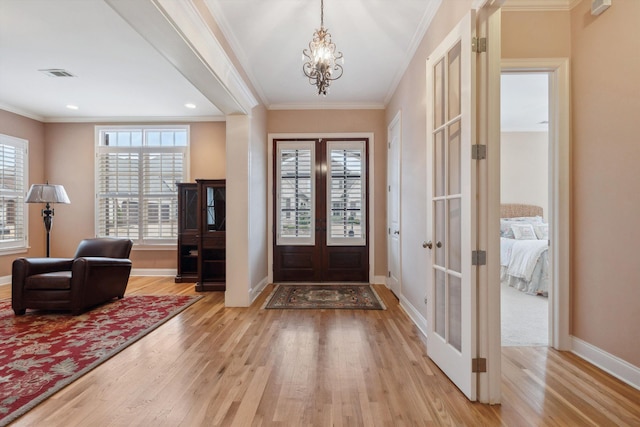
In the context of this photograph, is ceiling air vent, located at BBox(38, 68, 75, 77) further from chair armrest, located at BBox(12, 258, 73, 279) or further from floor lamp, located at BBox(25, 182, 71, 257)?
chair armrest, located at BBox(12, 258, 73, 279)

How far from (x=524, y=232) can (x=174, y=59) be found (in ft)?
19.7

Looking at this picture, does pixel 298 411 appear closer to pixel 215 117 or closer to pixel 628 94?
pixel 628 94

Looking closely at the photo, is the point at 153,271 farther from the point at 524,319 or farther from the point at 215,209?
the point at 524,319

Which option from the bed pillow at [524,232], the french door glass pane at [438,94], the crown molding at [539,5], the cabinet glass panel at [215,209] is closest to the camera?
the french door glass pane at [438,94]

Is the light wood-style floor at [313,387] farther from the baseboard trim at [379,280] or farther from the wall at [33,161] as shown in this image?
the wall at [33,161]

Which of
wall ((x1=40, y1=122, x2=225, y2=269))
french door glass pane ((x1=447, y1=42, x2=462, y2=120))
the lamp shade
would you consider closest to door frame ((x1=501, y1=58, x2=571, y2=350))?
french door glass pane ((x1=447, y1=42, x2=462, y2=120))

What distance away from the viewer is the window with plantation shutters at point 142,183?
5918 mm

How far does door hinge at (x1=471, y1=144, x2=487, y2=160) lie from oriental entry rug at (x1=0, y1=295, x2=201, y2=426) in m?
3.09

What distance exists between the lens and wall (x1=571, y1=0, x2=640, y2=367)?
220 centimetres

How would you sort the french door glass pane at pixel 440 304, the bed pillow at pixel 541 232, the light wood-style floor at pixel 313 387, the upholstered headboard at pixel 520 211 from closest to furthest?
the light wood-style floor at pixel 313 387 → the french door glass pane at pixel 440 304 → the bed pillow at pixel 541 232 → the upholstered headboard at pixel 520 211

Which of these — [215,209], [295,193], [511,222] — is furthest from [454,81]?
[511,222]

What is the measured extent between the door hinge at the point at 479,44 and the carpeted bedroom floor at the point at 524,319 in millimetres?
2442

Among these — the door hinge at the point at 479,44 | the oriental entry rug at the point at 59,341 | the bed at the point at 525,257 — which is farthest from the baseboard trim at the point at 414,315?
the oriental entry rug at the point at 59,341

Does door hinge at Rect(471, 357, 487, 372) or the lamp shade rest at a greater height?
the lamp shade
